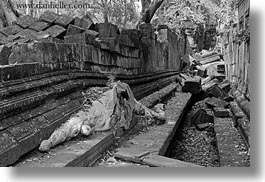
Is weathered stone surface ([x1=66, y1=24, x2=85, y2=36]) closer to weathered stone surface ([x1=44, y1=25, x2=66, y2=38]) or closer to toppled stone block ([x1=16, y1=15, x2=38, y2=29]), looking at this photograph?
weathered stone surface ([x1=44, y1=25, x2=66, y2=38])

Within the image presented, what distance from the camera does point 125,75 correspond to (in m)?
5.39

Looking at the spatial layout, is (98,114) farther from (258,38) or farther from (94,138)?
(258,38)

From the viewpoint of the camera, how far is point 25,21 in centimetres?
493

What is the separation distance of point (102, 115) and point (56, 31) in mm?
1957

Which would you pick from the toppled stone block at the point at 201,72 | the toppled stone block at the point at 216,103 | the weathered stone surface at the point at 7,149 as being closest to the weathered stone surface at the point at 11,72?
the weathered stone surface at the point at 7,149

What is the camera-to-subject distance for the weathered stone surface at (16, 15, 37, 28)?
15.9 ft

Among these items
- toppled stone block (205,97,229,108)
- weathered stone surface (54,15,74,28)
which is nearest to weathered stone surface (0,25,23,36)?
weathered stone surface (54,15,74,28)

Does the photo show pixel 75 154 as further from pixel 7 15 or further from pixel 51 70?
pixel 7 15

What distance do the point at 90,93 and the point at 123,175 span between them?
147 cm

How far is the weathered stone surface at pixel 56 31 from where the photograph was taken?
4.94 metres

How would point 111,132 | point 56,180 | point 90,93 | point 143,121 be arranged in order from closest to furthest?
point 56,180 → point 111,132 → point 90,93 → point 143,121

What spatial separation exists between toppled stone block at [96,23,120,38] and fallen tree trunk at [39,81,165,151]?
1210mm

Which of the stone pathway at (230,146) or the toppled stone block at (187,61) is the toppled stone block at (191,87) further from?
the toppled stone block at (187,61)

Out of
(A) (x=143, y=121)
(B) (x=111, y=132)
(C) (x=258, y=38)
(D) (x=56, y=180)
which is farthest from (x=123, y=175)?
(A) (x=143, y=121)
